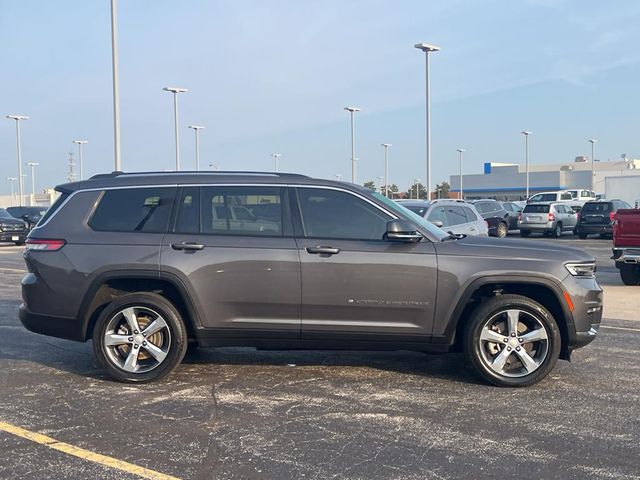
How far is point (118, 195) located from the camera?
263 inches

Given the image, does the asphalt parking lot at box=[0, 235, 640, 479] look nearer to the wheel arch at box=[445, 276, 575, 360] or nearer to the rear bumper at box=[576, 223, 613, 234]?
the wheel arch at box=[445, 276, 575, 360]

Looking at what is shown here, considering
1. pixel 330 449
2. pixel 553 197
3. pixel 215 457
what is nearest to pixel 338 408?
pixel 330 449

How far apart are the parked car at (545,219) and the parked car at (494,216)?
3.02 ft

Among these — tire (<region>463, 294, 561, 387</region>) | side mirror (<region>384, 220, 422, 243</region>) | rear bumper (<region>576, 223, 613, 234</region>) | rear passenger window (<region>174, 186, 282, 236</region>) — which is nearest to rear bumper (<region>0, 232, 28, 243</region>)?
rear bumper (<region>576, 223, 613, 234</region>)

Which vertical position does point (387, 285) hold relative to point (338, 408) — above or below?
above

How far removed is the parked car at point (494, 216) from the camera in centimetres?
3058

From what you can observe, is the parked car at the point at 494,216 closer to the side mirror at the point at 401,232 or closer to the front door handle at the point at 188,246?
the side mirror at the point at 401,232

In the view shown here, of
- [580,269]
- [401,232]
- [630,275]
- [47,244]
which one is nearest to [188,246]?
[47,244]

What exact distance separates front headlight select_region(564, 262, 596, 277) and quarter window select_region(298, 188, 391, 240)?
1.63 metres

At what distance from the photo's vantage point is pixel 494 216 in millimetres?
30828

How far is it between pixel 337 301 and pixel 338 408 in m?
0.98

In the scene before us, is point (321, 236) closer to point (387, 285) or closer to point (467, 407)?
point (387, 285)

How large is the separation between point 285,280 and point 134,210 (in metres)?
1.56

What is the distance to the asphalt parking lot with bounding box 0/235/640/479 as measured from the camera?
4504 millimetres
